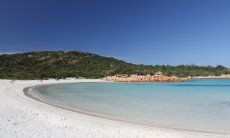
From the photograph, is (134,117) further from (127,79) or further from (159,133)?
(127,79)

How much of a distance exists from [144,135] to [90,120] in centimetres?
259

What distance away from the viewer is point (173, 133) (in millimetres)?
8211

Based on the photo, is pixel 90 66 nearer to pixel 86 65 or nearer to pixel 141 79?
pixel 86 65

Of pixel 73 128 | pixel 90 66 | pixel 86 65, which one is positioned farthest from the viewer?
pixel 86 65

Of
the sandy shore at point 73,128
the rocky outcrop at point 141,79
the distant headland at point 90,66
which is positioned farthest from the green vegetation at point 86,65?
the sandy shore at point 73,128

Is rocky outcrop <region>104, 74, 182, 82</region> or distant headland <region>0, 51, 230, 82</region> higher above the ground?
distant headland <region>0, 51, 230, 82</region>

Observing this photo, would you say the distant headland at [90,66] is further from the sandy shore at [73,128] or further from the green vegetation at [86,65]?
the sandy shore at [73,128]

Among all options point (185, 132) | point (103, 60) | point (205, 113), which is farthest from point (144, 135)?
point (103, 60)

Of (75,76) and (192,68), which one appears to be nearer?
(75,76)

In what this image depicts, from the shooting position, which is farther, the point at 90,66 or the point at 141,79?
the point at 90,66

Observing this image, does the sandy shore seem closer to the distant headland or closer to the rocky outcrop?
the rocky outcrop

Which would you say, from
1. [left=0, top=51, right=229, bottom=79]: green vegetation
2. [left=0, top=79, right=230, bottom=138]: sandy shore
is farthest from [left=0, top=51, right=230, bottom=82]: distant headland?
[left=0, top=79, right=230, bottom=138]: sandy shore

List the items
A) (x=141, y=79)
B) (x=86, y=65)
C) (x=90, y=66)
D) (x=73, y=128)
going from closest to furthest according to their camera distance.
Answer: (x=73, y=128), (x=141, y=79), (x=90, y=66), (x=86, y=65)

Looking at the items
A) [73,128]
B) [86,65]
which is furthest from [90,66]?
[73,128]
